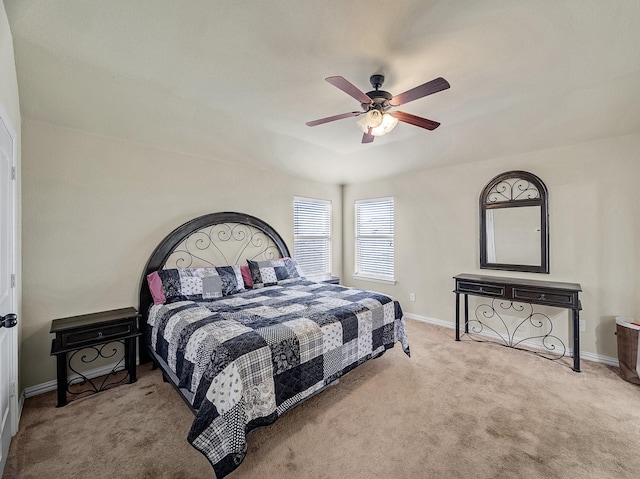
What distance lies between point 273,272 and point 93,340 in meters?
2.00

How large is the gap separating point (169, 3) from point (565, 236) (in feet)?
14.2

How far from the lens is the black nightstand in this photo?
234 centimetres

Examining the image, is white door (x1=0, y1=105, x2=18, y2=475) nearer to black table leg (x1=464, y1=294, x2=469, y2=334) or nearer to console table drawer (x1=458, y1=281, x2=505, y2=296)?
console table drawer (x1=458, y1=281, x2=505, y2=296)

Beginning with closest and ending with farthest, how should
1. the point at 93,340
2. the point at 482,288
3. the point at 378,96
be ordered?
the point at 378,96 < the point at 93,340 < the point at 482,288

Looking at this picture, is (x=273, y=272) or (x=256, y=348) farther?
(x=273, y=272)

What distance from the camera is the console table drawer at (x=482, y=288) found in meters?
3.36

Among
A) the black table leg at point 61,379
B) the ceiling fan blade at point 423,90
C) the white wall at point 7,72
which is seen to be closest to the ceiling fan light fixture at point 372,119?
the ceiling fan blade at point 423,90

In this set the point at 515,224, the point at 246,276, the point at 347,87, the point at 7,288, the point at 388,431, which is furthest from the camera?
the point at 246,276

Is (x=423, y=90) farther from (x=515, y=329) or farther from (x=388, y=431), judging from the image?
(x=515, y=329)

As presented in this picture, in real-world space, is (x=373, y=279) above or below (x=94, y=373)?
above

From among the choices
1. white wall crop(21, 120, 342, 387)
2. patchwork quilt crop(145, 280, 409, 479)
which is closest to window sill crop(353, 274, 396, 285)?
patchwork quilt crop(145, 280, 409, 479)

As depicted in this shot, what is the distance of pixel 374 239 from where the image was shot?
522cm

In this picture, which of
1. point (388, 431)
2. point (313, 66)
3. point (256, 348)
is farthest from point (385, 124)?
point (388, 431)

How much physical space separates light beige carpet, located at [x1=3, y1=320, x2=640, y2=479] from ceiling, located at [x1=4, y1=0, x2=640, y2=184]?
8.53 feet
